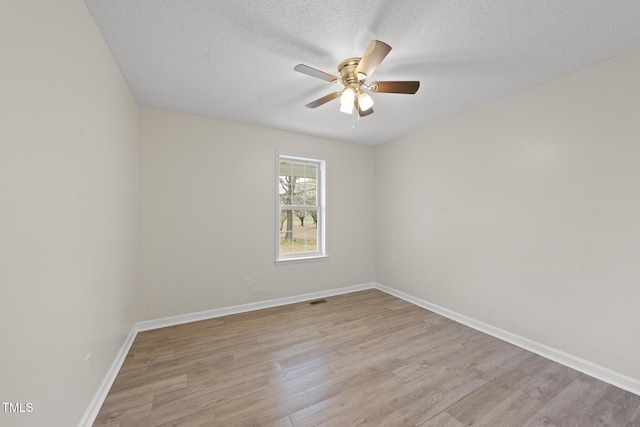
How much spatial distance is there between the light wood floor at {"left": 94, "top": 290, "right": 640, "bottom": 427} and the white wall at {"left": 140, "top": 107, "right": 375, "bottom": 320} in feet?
1.74

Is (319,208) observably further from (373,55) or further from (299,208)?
(373,55)

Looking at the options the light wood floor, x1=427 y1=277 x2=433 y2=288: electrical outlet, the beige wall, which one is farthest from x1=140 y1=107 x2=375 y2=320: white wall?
x1=427 y1=277 x2=433 y2=288: electrical outlet

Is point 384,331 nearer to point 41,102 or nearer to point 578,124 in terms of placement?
point 578,124

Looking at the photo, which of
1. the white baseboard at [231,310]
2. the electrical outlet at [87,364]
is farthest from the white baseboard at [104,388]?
the white baseboard at [231,310]

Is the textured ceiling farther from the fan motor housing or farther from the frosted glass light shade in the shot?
the frosted glass light shade

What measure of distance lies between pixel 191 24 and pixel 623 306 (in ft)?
12.4

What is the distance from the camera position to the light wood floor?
5.18ft

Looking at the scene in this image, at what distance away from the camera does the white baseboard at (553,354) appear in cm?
185

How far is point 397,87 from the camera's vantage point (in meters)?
1.87

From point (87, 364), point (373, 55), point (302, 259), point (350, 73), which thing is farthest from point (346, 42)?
point (302, 259)

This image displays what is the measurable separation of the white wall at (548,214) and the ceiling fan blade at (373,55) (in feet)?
6.14

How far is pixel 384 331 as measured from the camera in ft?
8.99

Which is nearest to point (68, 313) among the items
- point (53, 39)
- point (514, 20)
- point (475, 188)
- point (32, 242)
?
point (32, 242)

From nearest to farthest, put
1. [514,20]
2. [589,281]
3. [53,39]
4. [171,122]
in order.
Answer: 1. [53,39]
2. [514,20]
3. [589,281]
4. [171,122]
